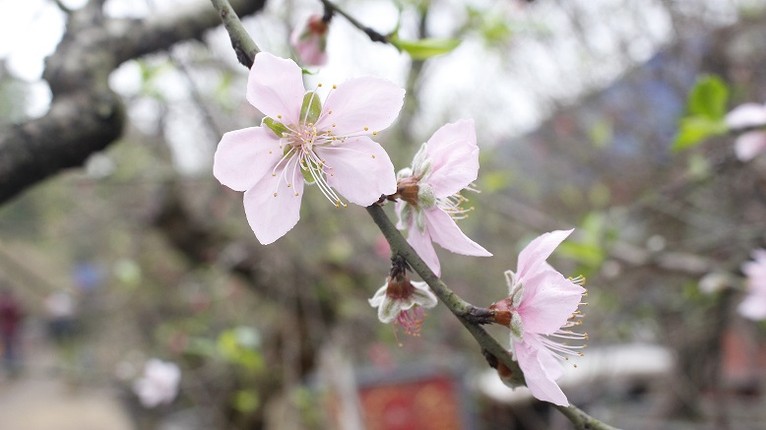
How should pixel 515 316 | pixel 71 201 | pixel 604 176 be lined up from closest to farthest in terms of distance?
1. pixel 515 316
2. pixel 604 176
3. pixel 71 201

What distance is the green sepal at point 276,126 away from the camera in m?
0.69

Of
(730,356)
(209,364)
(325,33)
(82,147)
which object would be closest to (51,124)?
(82,147)

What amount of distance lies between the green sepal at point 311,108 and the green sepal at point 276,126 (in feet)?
0.08

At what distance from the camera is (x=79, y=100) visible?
102cm

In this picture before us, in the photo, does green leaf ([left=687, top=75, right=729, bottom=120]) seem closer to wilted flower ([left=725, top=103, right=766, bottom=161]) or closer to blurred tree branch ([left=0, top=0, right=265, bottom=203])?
wilted flower ([left=725, top=103, right=766, bottom=161])

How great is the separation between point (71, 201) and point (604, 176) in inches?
194

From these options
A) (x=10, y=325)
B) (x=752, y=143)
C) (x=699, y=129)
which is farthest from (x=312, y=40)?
(x=10, y=325)

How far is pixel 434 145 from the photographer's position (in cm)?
69

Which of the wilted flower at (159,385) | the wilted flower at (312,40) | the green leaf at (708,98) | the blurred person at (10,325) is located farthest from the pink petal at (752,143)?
the blurred person at (10,325)

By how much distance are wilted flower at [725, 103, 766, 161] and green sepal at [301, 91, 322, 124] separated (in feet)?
3.85

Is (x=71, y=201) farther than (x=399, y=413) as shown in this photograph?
Yes

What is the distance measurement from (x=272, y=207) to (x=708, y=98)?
131 cm

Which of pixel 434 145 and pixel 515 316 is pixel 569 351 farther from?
pixel 434 145

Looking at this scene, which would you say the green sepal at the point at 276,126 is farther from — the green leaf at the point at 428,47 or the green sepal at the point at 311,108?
the green leaf at the point at 428,47
